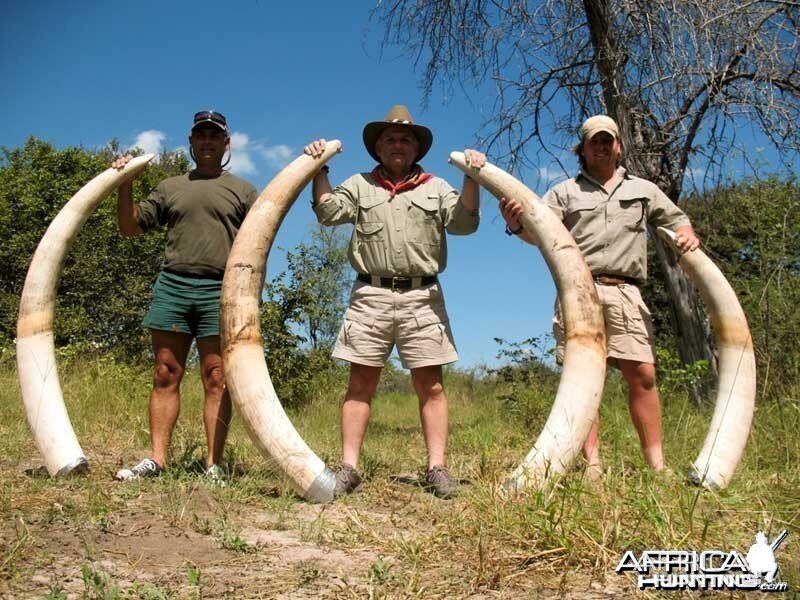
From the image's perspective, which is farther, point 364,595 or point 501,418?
point 501,418

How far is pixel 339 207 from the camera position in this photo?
157 inches

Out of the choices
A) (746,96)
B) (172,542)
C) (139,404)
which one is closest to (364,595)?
(172,542)

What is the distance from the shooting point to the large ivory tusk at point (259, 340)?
3.60 metres

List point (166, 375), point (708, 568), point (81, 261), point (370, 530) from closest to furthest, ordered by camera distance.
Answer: point (708, 568) < point (370, 530) < point (166, 375) < point (81, 261)

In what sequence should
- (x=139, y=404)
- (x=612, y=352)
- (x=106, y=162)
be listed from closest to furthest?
(x=612, y=352) < (x=139, y=404) < (x=106, y=162)

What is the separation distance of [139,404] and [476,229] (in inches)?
178

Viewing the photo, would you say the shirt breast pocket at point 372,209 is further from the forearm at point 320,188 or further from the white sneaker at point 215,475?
the white sneaker at point 215,475

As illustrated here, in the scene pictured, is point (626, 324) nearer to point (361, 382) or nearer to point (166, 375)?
point (361, 382)

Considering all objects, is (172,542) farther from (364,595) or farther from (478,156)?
(478,156)

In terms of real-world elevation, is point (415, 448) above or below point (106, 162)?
below

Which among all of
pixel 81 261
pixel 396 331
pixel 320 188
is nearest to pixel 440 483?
pixel 396 331

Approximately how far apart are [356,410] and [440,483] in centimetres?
63

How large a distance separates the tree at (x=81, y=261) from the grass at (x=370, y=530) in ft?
33.5

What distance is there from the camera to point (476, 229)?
398 centimetres
